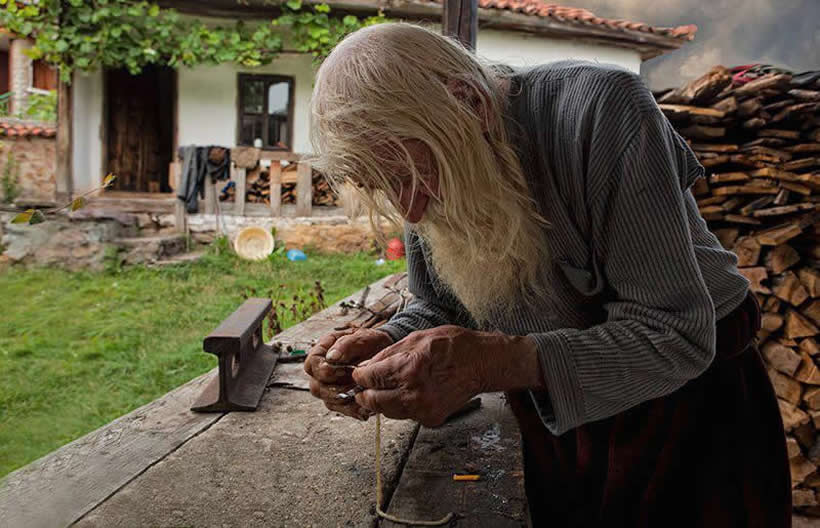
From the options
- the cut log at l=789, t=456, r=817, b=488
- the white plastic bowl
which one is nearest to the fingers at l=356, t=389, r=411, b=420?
the cut log at l=789, t=456, r=817, b=488

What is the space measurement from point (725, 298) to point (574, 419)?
437 mm

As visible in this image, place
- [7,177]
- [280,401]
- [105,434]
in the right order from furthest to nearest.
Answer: [7,177]
[280,401]
[105,434]

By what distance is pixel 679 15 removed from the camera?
8289 millimetres

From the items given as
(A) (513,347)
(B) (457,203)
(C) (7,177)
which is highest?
(B) (457,203)

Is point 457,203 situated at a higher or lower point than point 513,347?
higher

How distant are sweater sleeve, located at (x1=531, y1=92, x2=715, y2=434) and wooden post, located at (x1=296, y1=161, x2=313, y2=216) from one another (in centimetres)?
784

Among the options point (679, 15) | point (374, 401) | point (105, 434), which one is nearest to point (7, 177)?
point (105, 434)

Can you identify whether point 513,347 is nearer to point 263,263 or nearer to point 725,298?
point 725,298

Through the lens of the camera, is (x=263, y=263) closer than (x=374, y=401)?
No

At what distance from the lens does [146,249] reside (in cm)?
733

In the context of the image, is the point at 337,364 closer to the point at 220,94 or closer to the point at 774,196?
the point at 774,196

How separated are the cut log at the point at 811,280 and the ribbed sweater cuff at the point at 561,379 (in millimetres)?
3206

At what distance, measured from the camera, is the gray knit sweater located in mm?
1086

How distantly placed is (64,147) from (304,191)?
3.24m
